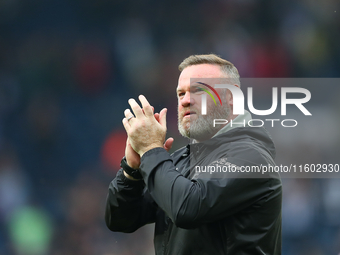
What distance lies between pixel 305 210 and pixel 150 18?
3.17 meters

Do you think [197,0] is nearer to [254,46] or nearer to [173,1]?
[173,1]

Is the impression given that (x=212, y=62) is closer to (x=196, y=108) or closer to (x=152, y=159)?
(x=196, y=108)

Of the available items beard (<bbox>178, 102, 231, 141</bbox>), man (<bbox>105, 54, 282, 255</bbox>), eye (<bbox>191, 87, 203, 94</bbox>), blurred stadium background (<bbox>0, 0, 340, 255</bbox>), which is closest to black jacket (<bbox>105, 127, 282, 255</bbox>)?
man (<bbox>105, 54, 282, 255</bbox>)

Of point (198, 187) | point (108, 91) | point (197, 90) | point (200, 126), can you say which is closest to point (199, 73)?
point (197, 90)

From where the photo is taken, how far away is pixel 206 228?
126cm

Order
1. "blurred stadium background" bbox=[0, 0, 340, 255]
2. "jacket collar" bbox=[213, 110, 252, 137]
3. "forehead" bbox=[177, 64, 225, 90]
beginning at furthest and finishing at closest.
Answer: "blurred stadium background" bbox=[0, 0, 340, 255]
"forehead" bbox=[177, 64, 225, 90]
"jacket collar" bbox=[213, 110, 252, 137]

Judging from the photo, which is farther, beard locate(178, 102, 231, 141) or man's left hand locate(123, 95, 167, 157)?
beard locate(178, 102, 231, 141)

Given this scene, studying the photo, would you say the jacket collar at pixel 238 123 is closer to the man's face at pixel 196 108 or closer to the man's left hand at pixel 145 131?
the man's face at pixel 196 108

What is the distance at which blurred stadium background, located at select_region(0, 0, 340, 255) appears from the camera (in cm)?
411

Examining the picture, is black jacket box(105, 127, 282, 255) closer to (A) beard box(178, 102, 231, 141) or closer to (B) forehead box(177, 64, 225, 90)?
(A) beard box(178, 102, 231, 141)

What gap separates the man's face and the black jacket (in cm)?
12

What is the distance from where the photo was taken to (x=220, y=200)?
117cm

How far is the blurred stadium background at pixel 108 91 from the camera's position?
411 centimetres

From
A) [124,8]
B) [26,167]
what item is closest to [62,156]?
[26,167]
